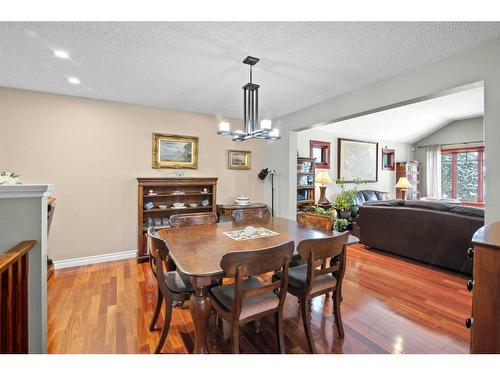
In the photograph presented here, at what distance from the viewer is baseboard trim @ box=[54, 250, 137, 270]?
11.1 feet

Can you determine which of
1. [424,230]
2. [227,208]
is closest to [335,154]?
[424,230]

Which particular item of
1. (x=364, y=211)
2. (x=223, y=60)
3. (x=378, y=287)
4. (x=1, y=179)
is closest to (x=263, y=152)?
(x=364, y=211)

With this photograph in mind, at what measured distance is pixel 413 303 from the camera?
2.37 m

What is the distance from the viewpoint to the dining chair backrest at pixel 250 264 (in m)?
1.37

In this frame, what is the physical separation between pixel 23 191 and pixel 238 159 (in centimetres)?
356

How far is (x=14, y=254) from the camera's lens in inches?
47.3

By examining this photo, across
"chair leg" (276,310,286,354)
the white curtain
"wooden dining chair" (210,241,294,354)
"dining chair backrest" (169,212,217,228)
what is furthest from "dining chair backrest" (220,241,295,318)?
the white curtain

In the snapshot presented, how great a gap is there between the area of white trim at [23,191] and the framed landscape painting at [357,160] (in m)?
5.97

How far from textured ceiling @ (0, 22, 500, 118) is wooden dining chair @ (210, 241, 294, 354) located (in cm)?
169

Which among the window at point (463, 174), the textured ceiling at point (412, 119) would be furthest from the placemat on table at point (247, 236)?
the window at point (463, 174)

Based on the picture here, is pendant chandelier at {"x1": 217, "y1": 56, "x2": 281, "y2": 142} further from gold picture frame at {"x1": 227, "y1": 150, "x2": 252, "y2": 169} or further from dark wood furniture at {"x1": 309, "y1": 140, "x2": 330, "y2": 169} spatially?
dark wood furniture at {"x1": 309, "y1": 140, "x2": 330, "y2": 169}

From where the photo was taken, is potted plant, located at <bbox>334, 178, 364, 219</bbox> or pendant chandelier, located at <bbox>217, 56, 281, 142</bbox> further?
potted plant, located at <bbox>334, 178, 364, 219</bbox>

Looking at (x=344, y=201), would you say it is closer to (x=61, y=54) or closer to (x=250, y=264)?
(x=250, y=264)
